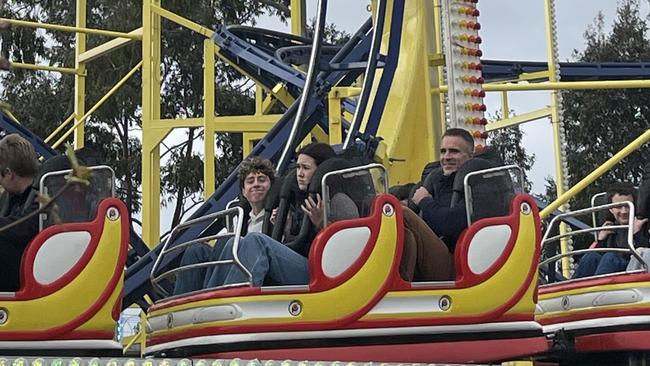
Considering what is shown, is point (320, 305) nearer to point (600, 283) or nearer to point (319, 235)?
point (319, 235)

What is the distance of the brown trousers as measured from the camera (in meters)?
5.20

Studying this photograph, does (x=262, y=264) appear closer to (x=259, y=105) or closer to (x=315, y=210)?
(x=315, y=210)

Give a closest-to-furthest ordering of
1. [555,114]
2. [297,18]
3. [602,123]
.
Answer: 1. [555,114]
2. [297,18]
3. [602,123]

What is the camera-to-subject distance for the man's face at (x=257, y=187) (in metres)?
5.71

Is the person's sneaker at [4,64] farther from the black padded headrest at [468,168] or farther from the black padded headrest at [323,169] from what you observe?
the black padded headrest at [468,168]

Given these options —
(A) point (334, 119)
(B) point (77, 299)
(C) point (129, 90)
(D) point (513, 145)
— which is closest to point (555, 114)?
(A) point (334, 119)

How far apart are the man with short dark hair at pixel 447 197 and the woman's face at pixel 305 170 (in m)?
0.55

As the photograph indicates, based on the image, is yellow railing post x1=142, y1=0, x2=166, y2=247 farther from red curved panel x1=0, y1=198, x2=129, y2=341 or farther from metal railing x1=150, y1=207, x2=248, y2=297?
red curved panel x1=0, y1=198, x2=129, y2=341

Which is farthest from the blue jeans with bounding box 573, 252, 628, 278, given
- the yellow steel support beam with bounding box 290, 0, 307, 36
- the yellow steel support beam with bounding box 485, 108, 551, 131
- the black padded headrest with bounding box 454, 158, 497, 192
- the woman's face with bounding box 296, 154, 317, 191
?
the yellow steel support beam with bounding box 290, 0, 307, 36

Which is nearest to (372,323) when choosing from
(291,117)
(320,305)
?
(320,305)

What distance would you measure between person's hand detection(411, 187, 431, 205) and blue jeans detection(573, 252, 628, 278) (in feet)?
4.40

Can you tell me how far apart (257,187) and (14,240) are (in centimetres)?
131

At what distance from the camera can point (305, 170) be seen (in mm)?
5449

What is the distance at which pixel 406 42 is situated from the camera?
7383 mm
